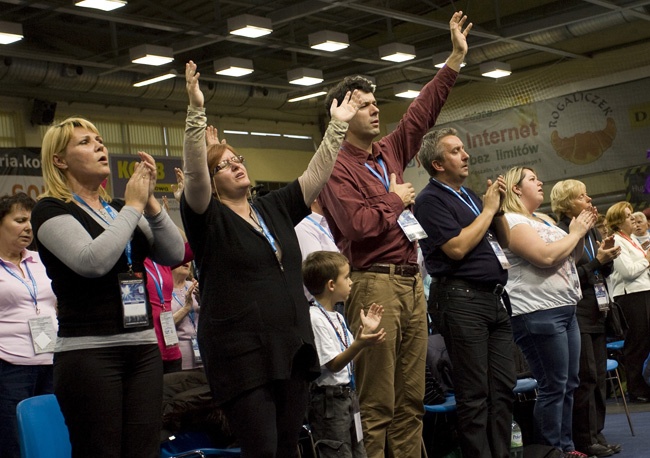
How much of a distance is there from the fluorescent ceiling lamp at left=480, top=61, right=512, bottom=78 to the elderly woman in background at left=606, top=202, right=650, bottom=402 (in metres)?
5.06

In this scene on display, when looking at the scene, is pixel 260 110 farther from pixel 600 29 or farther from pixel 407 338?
pixel 407 338

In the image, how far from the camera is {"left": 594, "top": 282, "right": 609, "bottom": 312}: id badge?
5309 mm

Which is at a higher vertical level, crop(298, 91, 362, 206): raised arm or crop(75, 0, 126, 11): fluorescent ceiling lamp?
crop(75, 0, 126, 11): fluorescent ceiling lamp

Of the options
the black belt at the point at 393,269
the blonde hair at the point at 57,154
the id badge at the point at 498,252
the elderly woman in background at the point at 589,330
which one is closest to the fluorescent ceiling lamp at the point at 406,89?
the elderly woman in background at the point at 589,330

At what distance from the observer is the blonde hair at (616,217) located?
300 inches

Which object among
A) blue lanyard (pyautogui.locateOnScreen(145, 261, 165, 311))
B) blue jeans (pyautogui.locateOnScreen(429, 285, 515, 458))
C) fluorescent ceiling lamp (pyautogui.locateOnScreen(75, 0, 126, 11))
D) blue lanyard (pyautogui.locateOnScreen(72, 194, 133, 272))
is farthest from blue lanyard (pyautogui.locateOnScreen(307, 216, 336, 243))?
fluorescent ceiling lamp (pyautogui.locateOnScreen(75, 0, 126, 11))

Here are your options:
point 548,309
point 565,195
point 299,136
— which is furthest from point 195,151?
point 299,136

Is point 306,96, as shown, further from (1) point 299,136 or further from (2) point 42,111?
(2) point 42,111

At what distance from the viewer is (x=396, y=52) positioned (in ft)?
38.0

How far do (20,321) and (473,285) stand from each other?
2052mm

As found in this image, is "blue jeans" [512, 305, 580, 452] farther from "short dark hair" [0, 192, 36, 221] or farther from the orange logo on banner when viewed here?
the orange logo on banner

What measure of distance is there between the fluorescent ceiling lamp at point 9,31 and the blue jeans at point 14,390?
5.96 m

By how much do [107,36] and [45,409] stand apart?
9.43 meters

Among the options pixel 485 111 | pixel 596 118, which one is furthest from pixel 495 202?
→ pixel 485 111
